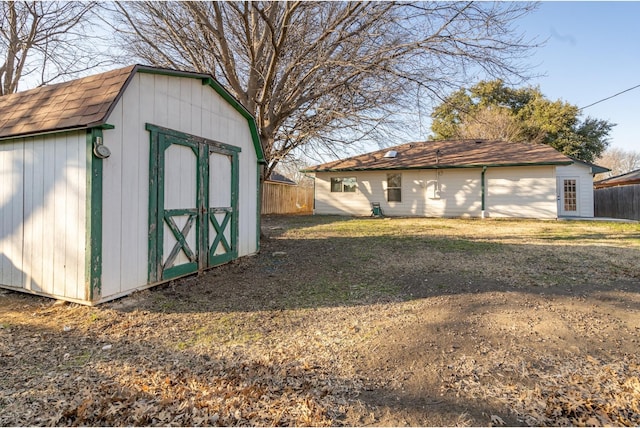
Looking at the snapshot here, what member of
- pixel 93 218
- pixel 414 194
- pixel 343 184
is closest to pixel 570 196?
pixel 414 194

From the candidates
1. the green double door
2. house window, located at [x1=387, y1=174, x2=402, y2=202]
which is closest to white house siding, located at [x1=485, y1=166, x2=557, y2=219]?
house window, located at [x1=387, y1=174, x2=402, y2=202]

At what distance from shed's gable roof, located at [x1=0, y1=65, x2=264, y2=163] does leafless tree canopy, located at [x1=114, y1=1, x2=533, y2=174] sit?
363cm

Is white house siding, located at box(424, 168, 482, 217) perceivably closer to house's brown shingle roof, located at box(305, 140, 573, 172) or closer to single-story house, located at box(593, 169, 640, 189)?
house's brown shingle roof, located at box(305, 140, 573, 172)

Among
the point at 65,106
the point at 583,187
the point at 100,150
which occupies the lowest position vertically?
the point at 100,150

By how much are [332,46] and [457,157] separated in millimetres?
9649

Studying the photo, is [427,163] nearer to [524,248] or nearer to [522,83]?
[522,83]

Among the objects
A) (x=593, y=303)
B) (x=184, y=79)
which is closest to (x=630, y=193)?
(x=593, y=303)

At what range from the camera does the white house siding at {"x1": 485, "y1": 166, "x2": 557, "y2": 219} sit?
44.0 ft

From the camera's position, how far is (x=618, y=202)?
16.2 m

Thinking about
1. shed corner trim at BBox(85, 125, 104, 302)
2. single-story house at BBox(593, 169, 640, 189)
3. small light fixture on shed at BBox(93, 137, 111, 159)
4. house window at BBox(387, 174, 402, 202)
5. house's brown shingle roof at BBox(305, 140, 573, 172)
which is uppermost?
house's brown shingle roof at BBox(305, 140, 573, 172)

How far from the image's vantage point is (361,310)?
390 centimetres

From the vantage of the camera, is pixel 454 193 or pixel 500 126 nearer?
pixel 454 193

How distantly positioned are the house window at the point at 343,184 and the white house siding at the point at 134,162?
1233 centimetres

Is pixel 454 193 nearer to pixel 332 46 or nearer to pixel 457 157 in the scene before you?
pixel 457 157
